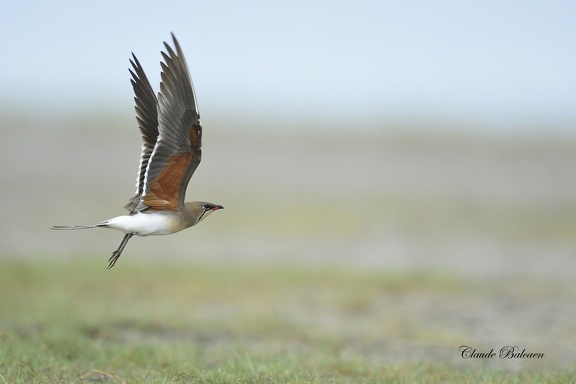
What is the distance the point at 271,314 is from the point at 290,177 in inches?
547

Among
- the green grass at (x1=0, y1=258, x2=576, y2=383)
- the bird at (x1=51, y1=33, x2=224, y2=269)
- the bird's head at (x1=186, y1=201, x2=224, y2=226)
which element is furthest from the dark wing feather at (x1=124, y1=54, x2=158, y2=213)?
the green grass at (x1=0, y1=258, x2=576, y2=383)

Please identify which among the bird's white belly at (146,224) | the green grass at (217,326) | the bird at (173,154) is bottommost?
the green grass at (217,326)

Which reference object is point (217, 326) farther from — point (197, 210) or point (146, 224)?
point (146, 224)

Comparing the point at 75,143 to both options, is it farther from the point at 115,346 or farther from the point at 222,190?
the point at 115,346

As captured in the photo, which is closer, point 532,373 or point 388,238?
point 532,373

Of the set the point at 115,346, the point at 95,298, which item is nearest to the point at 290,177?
the point at 95,298

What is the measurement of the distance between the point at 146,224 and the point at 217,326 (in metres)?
3.41

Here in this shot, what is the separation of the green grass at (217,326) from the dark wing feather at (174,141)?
3.62ft

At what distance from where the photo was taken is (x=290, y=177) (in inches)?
882

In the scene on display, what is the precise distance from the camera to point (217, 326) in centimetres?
815

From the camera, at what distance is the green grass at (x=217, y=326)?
5625 mm

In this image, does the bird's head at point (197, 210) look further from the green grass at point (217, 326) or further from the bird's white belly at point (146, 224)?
the green grass at point (217, 326)

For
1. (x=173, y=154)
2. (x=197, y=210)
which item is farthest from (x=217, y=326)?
(x=173, y=154)

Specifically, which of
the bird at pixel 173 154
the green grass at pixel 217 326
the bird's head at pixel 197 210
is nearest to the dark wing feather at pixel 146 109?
the bird at pixel 173 154
